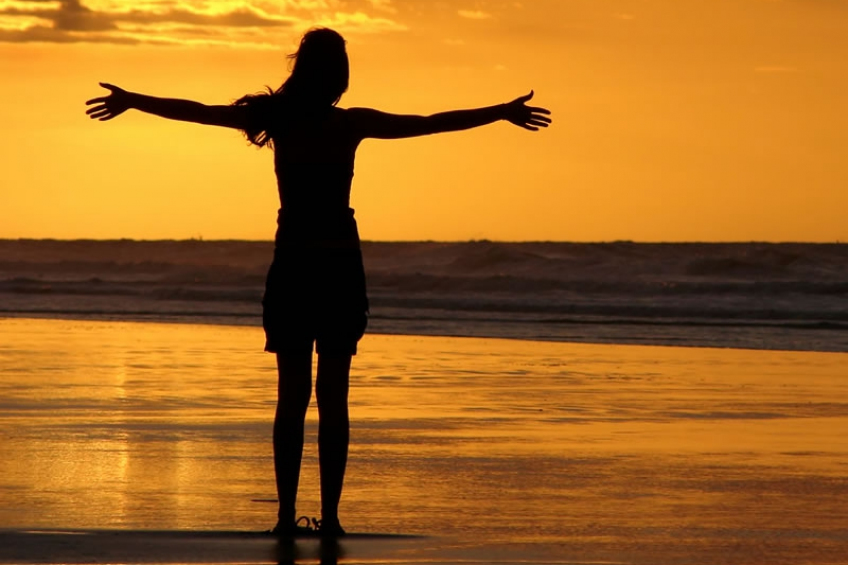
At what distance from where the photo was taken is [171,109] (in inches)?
222

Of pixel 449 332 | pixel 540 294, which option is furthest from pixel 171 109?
pixel 540 294

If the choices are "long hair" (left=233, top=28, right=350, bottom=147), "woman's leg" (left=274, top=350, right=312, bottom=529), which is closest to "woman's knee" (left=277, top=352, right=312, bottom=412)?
"woman's leg" (left=274, top=350, right=312, bottom=529)

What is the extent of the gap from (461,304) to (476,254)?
22383mm

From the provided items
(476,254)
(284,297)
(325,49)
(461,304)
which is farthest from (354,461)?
(476,254)

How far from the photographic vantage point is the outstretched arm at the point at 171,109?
222 inches

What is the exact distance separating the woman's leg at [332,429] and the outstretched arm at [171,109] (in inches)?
36.9

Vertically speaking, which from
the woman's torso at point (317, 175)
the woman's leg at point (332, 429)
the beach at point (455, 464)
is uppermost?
the woman's torso at point (317, 175)

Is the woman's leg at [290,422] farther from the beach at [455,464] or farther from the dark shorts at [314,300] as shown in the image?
the beach at [455,464]

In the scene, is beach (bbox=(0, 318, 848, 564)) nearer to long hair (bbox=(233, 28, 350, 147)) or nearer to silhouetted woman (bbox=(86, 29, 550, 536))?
silhouetted woman (bbox=(86, 29, 550, 536))

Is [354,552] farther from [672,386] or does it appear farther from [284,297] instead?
[672,386]

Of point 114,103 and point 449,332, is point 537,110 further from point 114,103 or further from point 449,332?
point 449,332

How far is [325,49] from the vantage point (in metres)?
5.69

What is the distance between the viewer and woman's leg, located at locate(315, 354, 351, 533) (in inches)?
227

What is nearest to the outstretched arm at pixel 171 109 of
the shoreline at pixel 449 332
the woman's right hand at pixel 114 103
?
the woman's right hand at pixel 114 103
